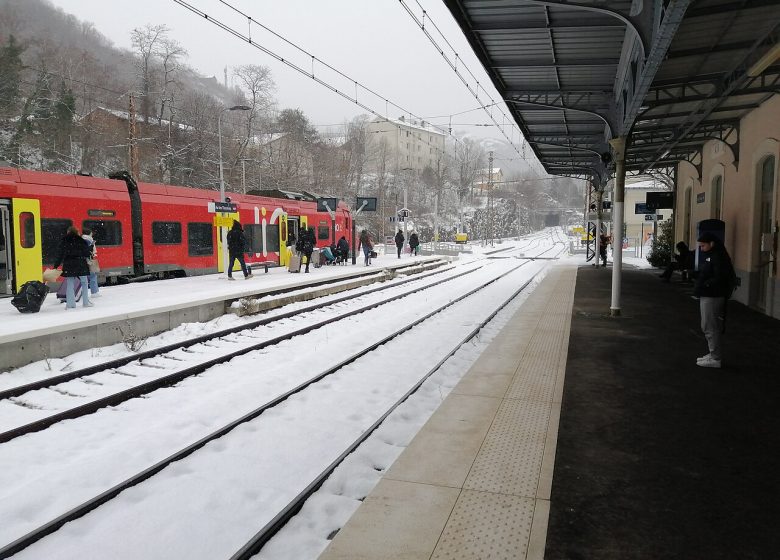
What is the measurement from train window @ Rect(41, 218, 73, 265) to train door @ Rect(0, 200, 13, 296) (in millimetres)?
906

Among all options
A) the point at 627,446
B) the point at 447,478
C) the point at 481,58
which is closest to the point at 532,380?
the point at 627,446

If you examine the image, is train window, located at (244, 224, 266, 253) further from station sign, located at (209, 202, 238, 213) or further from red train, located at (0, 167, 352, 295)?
station sign, located at (209, 202, 238, 213)

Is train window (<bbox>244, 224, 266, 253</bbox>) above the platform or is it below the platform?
above

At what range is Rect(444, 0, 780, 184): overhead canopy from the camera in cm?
807

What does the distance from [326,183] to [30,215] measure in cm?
5233

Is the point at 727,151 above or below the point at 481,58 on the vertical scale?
below

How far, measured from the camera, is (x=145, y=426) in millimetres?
5949

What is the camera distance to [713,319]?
724 centimetres

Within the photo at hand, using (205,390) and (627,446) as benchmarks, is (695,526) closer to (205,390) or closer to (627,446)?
(627,446)

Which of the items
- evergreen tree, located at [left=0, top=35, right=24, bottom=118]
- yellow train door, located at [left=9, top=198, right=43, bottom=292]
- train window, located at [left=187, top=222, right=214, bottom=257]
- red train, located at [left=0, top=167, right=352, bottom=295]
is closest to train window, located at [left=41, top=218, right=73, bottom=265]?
red train, located at [left=0, top=167, right=352, bottom=295]

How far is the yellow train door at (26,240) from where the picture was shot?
42.4 ft

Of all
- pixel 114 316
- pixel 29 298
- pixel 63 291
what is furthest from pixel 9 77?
pixel 114 316

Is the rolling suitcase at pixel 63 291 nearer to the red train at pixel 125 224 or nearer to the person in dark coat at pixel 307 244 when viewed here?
the red train at pixel 125 224

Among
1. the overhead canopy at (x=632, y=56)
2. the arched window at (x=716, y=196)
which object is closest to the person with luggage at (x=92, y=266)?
the overhead canopy at (x=632, y=56)
